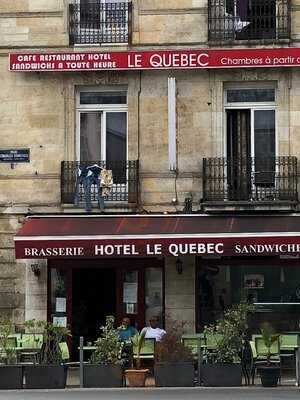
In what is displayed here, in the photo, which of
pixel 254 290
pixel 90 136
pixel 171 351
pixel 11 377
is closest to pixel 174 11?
pixel 90 136

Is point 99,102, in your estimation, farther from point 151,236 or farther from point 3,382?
point 3,382

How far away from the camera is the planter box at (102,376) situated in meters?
18.0

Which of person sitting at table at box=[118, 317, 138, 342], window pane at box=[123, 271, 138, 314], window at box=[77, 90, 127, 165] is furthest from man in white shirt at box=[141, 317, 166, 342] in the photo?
window at box=[77, 90, 127, 165]

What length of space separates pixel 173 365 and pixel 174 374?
158 mm

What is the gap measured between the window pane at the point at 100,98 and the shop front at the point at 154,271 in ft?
8.44

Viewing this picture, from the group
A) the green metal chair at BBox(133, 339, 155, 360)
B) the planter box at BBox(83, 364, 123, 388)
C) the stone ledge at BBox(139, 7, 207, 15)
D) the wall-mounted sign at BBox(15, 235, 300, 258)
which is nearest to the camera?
the planter box at BBox(83, 364, 123, 388)

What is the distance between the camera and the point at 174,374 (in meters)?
17.9

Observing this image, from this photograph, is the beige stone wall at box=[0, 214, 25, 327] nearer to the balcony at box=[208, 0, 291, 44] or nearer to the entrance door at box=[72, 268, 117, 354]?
the entrance door at box=[72, 268, 117, 354]

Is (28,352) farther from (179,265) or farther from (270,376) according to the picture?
(270,376)

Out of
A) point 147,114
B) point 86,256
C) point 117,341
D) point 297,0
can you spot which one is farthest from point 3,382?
point 297,0

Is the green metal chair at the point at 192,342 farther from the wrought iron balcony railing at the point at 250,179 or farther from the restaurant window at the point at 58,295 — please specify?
the restaurant window at the point at 58,295

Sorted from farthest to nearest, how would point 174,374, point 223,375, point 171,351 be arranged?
point 171,351, point 174,374, point 223,375

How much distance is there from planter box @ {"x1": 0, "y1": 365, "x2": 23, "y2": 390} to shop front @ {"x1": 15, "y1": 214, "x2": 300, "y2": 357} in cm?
298

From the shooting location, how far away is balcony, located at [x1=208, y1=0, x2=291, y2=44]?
21500 millimetres
